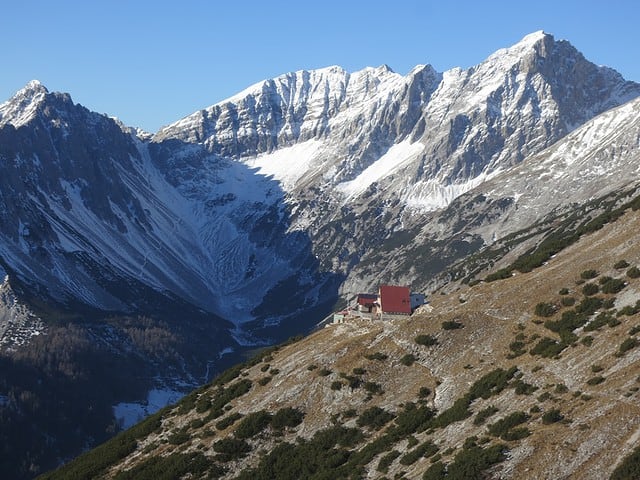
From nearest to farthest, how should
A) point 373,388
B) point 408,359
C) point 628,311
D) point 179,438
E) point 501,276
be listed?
point 628,311
point 373,388
point 408,359
point 179,438
point 501,276

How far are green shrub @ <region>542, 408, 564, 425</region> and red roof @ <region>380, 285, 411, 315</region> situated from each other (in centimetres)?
5905

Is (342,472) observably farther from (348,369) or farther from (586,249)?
(586,249)

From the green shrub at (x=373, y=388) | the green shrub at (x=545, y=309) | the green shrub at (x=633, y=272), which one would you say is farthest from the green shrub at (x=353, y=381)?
the green shrub at (x=633, y=272)

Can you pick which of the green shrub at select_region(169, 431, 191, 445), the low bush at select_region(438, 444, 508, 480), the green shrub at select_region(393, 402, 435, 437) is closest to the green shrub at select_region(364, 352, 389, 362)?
the green shrub at select_region(393, 402, 435, 437)

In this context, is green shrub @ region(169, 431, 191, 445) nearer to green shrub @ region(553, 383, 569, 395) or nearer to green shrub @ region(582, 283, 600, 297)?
green shrub @ region(553, 383, 569, 395)

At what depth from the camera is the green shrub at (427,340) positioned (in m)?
86.7

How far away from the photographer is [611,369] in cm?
6378

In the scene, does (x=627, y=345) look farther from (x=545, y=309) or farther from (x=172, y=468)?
(x=172, y=468)

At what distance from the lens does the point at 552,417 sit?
59156mm

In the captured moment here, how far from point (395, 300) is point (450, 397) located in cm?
4734

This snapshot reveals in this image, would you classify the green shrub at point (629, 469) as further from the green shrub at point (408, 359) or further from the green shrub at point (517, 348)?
the green shrub at point (408, 359)

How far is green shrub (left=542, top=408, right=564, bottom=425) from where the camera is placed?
59.1 meters

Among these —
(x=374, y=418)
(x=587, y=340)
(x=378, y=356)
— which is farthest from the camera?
(x=378, y=356)

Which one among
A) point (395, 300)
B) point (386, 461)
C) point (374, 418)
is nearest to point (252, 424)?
point (374, 418)
